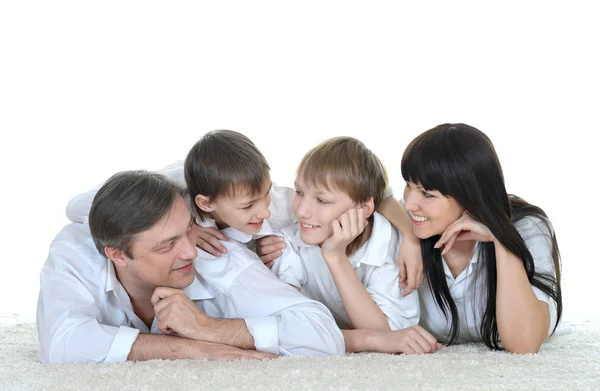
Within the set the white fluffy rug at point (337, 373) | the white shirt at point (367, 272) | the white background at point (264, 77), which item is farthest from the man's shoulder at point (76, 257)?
the white background at point (264, 77)

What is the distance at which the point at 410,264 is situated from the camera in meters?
2.96

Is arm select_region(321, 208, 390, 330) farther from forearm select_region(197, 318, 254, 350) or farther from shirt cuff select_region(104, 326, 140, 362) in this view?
shirt cuff select_region(104, 326, 140, 362)

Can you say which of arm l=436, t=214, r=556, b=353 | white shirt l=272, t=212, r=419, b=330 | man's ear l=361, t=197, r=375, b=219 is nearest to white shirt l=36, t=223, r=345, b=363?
white shirt l=272, t=212, r=419, b=330

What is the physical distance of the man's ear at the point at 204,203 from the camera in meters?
3.02

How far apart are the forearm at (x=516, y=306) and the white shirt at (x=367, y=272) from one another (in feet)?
1.36

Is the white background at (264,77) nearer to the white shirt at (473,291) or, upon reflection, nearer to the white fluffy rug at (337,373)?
the white shirt at (473,291)

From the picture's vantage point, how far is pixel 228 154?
296 cm

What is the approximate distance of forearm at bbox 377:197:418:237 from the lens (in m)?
3.01

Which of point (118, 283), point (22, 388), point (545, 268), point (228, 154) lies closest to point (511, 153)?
point (545, 268)

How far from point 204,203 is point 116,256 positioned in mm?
429

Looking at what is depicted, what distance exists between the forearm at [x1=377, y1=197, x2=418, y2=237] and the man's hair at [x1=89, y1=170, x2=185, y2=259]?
2.84 feet

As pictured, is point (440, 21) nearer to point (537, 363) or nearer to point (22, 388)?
point (537, 363)

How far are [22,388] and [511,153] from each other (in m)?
3.84

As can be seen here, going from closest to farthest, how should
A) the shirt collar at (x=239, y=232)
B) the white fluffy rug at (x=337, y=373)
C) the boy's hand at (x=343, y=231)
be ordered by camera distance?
1. the white fluffy rug at (x=337, y=373)
2. the boy's hand at (x=343, y=231)
3. the shirt collar at (x=239, y=232)
